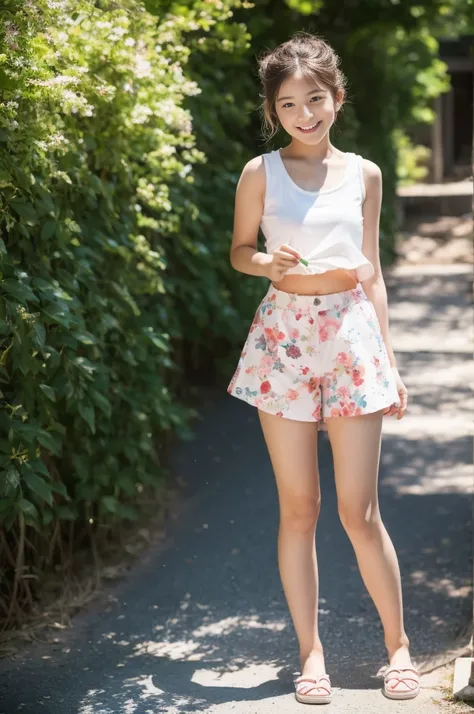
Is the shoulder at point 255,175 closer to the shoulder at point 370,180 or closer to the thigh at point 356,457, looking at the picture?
the shoulder at point 370,180

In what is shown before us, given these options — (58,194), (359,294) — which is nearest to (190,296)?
(58,194)

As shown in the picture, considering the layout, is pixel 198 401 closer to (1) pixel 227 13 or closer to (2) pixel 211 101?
(2) pixel 211 101

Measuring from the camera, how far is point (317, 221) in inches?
129

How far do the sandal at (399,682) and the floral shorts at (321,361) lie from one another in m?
0.78

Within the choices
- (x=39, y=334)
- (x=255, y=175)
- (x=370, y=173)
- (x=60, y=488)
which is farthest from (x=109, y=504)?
(x=370, y=173)

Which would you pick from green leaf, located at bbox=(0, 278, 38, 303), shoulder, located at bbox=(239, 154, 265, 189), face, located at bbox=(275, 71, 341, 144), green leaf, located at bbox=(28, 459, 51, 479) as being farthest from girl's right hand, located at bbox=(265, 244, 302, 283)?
green leaf, located at bbox=(28, 459, 51, 479)

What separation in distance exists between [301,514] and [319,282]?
0.68 meters

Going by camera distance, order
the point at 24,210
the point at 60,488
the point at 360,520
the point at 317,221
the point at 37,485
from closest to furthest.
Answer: the point at 317,221, the point at 360,520, the point at 24,210, the point at 37,485, the point at 60,488

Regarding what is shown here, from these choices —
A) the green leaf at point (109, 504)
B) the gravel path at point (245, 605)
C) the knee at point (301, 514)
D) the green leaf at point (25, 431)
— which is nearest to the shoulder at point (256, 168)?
the knee at point (301, 514)

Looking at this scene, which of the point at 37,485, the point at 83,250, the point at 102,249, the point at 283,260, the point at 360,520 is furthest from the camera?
the point at 102,249

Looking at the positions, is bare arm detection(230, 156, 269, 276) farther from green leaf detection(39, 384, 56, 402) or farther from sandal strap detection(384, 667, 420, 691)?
sandal strap detection(384, 667, 420, 691)

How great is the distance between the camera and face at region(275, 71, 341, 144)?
130 inches

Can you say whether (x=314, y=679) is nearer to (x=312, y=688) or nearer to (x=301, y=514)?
(x=312, y=688)

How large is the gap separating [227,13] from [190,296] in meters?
1.68
